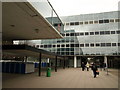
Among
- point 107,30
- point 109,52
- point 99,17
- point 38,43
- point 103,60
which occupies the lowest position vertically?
point 103,60

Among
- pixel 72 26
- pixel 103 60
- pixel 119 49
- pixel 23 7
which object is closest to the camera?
pixel 23 7

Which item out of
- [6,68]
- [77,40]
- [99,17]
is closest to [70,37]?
[77,40]

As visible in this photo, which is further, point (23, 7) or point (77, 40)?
point (77, 40)

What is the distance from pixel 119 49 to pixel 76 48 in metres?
13.2

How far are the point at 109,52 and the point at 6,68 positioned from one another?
31.2 meters

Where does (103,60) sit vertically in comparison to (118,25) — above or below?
below

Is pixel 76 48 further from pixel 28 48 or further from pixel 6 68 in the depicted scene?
pixel 28 48

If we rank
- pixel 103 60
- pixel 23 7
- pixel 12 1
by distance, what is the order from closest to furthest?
pixel 12 1, pixel 23 7, pixel 103 60

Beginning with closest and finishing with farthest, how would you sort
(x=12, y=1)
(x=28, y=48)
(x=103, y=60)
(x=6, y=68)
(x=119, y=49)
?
(x=12, y=1), (x=28, y=48), (x=6, y=68), (x=119, y=49), (x=103, y=60)

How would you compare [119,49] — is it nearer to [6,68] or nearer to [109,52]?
[109,52]

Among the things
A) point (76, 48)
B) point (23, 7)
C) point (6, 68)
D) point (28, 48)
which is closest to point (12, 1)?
point (23, 7)

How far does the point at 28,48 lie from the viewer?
13289 millimetres

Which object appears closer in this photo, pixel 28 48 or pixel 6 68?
pixel 28 48

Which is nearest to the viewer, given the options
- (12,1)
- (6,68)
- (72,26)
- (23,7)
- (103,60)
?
(12,1)
